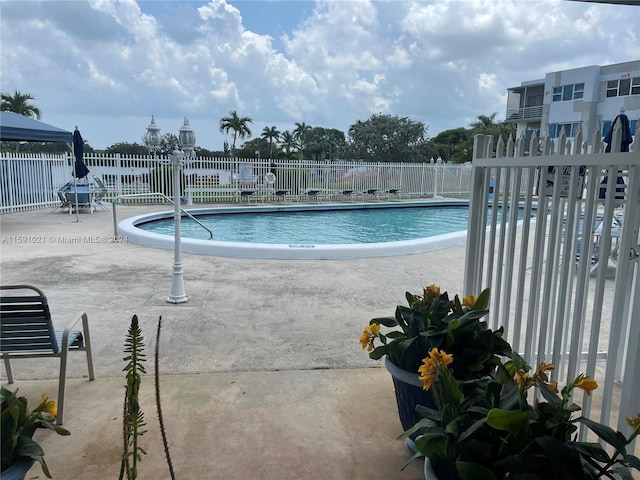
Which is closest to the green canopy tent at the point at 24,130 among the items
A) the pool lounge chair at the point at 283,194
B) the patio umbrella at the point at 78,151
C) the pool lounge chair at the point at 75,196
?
the patio umbrella at the point at 78,151

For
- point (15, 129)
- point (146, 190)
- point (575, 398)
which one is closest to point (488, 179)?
point (575, 398)

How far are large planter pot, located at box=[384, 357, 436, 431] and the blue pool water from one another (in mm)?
8357

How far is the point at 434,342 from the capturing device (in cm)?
199

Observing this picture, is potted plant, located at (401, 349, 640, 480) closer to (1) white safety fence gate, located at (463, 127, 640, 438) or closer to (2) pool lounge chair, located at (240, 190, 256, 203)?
(1) white safety fence gate, located at (463, 127, 640, 438)

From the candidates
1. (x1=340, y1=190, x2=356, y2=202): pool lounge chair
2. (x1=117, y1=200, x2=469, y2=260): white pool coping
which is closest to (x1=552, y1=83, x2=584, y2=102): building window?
(x1=340, y1=190, x2=356, y2=202): pool lounge chair

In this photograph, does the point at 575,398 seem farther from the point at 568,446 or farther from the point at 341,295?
the point at 341,295

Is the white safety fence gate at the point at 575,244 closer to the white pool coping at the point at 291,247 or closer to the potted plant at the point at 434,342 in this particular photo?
the potted plant at the point at 434,342

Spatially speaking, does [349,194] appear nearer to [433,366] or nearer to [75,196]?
[75,196]

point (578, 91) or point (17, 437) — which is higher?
point (578, 91)

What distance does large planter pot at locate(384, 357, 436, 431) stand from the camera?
207 cm

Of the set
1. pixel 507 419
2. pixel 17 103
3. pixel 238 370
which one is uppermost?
pixel 17 103

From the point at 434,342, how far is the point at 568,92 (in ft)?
125

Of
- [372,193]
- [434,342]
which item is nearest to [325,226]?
[372,193]

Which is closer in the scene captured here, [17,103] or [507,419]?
[507,419]
